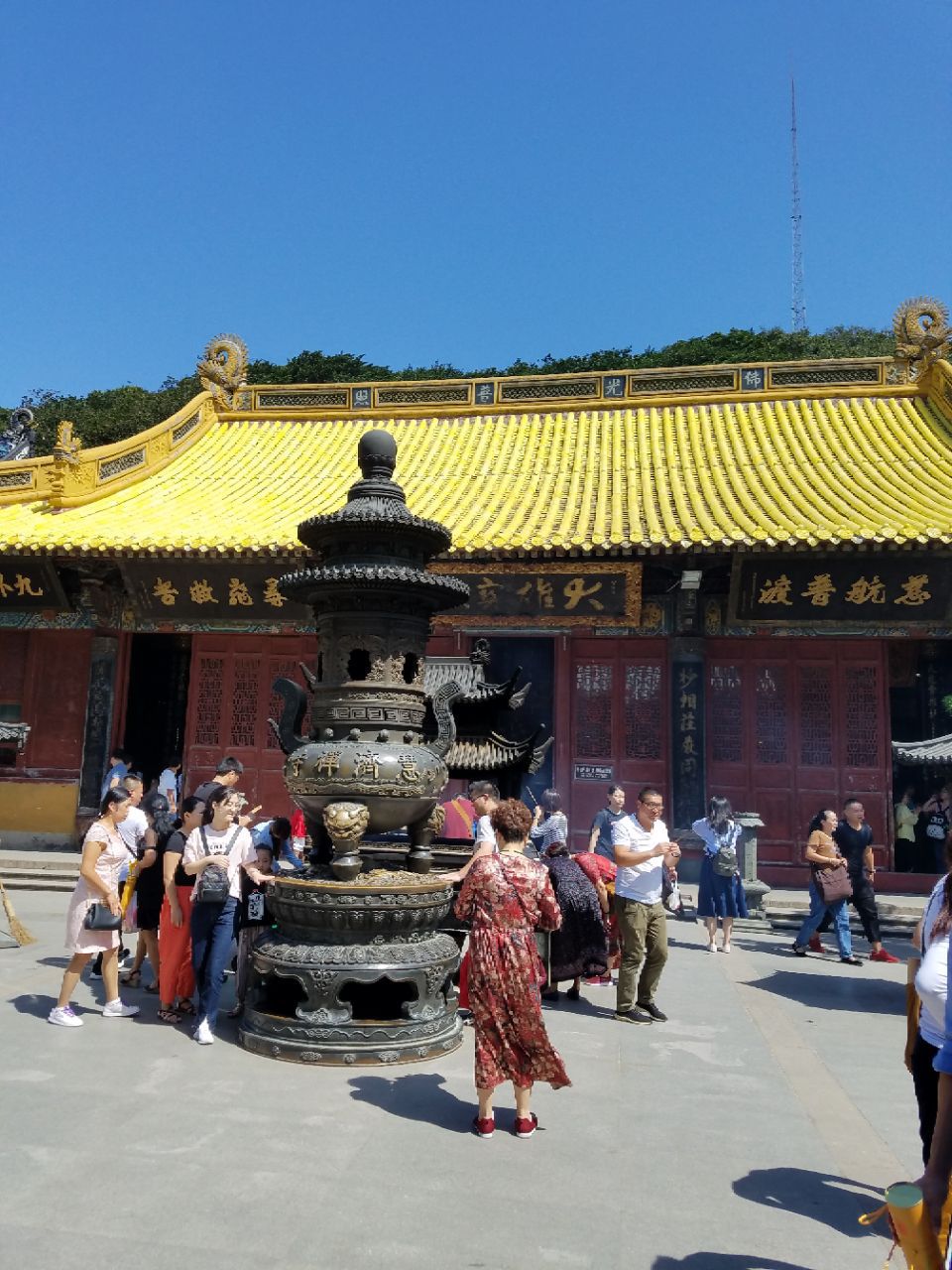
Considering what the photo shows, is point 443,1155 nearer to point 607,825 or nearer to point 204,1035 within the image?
point 204,1035

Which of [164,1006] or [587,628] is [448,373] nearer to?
[587,628]

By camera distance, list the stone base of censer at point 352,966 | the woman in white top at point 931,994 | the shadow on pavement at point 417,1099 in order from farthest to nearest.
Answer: the stone base of censer at point 352,966, the shadow on pavement at point 417,1099, the woman in white top at point 931,994

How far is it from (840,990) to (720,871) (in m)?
1.38

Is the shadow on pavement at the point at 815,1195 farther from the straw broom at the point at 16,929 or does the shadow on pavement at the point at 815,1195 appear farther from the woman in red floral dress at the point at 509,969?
the straw broom at the point at 16,929

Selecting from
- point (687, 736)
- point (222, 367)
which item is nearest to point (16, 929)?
point (687, 736)

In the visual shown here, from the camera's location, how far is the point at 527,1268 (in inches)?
104

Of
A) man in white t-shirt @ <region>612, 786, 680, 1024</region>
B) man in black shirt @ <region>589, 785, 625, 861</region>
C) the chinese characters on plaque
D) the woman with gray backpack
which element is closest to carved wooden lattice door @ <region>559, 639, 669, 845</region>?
the chinese characters on plaque

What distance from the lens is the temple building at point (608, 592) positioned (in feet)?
35.7

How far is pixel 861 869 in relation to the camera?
787 cm

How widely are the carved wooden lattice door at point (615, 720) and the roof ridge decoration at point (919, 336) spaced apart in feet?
21.7

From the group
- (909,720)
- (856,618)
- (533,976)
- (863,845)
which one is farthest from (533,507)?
(533,976)

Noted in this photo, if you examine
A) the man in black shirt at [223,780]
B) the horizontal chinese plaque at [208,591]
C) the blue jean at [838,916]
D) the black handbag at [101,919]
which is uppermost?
the horizontal chinese plaque at [208,591]

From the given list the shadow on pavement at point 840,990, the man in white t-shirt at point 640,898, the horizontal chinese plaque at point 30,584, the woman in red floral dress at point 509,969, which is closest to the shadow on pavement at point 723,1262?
the woman in red floral dress at point 509,969

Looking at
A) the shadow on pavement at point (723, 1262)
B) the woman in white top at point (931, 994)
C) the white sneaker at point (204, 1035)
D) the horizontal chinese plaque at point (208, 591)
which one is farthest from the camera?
the horizontal chinese plaque at point (208, 591)
